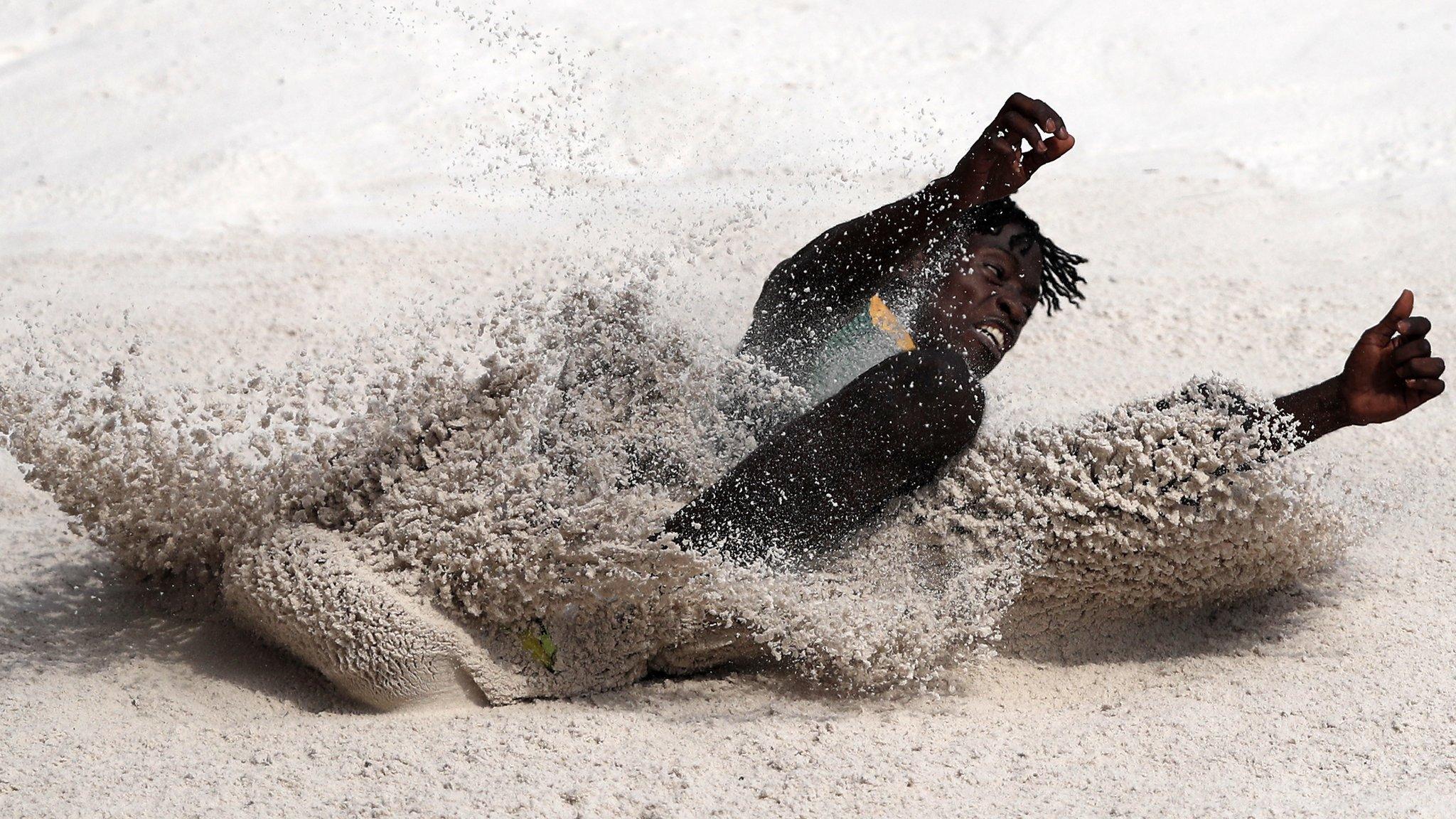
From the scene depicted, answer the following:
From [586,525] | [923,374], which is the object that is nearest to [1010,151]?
[923,374]

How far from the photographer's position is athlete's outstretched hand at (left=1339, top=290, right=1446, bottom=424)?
1527mm

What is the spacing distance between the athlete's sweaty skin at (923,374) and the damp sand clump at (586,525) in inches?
2.5

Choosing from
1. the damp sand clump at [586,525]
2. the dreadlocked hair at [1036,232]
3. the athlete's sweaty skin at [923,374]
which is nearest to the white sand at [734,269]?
the damp sand clump at [586,525]

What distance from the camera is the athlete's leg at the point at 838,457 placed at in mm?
1642

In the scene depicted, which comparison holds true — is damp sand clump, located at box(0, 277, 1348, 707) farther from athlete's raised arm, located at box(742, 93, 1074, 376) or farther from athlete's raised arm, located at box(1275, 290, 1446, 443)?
athlete's raised arm, located at box(742, 93, 1074, 376)

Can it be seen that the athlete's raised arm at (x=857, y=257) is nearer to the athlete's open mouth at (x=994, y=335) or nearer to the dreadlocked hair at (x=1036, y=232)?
the dreadlocked hair at (x=1036, y=232)

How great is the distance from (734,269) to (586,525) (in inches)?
60.6

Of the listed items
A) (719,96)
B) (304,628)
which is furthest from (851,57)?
(304,628)

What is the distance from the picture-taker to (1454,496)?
221 centimetres

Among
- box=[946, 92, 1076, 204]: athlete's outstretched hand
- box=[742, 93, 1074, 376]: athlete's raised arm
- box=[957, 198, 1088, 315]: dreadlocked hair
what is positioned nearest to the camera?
box=[946, 92, 1076, 204]: athlete's outstretched hand

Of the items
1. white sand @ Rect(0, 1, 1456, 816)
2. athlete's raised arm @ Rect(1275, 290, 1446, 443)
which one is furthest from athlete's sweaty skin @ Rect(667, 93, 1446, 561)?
white sand @ Rect(0, 1, 1456, 816)

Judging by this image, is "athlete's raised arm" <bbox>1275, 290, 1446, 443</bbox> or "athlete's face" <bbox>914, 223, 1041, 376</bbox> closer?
"athlete's raised arm" <bbox>1275, 290, 1446, 443</bbox>

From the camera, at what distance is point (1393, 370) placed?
1549 mm

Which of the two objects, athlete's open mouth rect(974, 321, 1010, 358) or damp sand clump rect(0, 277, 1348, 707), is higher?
athlete's open mouth rect(974, 321, 1010, 358)
